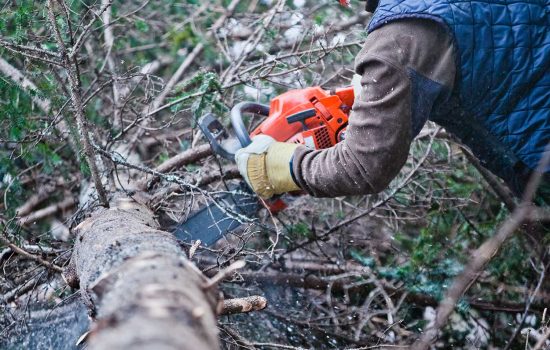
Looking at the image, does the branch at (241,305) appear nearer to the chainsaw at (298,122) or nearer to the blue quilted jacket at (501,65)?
the chainsaw at (298,122)

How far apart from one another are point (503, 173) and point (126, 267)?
178cm

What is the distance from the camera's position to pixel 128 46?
4434 millimetres

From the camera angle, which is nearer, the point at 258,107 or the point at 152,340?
the point at 152,340

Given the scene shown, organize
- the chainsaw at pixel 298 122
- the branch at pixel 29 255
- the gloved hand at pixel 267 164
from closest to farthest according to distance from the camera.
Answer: the branch at pixel 29 255 < the gloved hand at pixel 267 164 < the chainsaw at pixel 298 122

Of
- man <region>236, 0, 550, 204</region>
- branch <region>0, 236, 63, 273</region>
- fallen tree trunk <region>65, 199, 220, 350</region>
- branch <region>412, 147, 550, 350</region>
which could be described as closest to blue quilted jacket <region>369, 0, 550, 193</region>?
man <region>236, 0, 550, 204</region>

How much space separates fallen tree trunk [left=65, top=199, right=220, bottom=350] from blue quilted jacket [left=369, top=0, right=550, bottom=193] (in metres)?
1.22

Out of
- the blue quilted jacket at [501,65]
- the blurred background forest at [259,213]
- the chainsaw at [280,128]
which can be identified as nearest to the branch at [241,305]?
the blurred background forest at [259,213]

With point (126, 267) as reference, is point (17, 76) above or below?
above

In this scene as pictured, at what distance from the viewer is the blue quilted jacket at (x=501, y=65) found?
2045mm

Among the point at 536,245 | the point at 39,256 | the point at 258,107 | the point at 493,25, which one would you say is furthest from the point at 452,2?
the point at 39,256

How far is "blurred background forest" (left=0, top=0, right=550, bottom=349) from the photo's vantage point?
2.62 metres

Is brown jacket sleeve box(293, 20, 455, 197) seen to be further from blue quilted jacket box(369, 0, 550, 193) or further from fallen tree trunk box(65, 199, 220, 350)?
fallen tree trunk box(65, 199, 220, 350)

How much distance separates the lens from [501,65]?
213 cm

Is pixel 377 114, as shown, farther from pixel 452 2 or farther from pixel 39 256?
pixel 39 256
